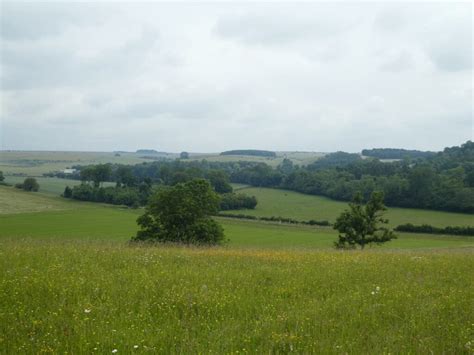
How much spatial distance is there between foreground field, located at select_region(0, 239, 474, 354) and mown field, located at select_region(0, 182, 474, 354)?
0.02 m

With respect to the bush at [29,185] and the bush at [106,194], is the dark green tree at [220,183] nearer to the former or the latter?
the bush at [106,194]

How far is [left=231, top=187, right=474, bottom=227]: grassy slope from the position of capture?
77688 mm

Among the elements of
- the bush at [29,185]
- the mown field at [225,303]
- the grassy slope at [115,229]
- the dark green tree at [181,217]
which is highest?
the mown field at [225,303]

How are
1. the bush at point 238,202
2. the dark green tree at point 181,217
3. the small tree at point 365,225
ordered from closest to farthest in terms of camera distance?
the dark green tree at point 181,217 < the small tree at point 365,225 < the bush at point 238,202

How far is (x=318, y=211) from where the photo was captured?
3644 inches

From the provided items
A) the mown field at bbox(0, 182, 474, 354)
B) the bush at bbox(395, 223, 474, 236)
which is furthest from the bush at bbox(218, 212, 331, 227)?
the mown field at bbox(0, 182, 474, 354)

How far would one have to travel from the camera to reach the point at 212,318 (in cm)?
720

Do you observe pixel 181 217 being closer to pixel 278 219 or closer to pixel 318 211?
pixel 278 219

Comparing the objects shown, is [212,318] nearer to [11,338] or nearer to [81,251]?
[11,338]

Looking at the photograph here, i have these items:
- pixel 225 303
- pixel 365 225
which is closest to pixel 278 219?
pixel 365 225

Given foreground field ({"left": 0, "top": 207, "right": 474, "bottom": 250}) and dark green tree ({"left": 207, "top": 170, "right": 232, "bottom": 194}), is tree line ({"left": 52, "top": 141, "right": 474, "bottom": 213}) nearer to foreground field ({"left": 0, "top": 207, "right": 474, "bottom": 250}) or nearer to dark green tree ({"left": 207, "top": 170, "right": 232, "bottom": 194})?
dark green tree ({"left": 207, "top": 170, "right": 232, "bottom": 194})

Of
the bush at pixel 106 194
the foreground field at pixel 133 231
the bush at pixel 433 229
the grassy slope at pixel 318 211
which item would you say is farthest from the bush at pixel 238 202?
the bush at pixel 433 229

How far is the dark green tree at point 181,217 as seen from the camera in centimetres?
3941

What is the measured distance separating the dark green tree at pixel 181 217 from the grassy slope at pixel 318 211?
46.1m
